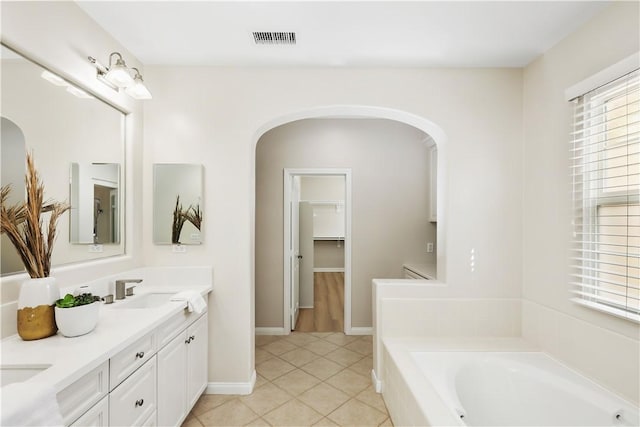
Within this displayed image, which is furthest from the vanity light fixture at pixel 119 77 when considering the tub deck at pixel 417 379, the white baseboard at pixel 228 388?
the tub deck at pixel 417 379

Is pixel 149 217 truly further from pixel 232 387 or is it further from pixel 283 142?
pixel 283 142

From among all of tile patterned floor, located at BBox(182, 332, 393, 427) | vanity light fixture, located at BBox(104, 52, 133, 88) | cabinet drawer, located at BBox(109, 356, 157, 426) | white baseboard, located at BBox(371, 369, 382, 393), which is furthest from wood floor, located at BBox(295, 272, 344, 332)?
vanity light fixture, located at BBox(104, 52, 133, 88)

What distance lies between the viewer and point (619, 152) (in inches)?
69.6

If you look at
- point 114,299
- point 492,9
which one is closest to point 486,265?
point 492,9

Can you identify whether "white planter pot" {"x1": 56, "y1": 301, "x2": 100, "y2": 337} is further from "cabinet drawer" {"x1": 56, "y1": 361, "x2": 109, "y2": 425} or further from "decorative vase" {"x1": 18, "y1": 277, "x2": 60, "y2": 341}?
"cabinet drawer" {"x1": 56, "y1": 361, "x2": 109, "y2": 425}

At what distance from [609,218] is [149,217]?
311cm

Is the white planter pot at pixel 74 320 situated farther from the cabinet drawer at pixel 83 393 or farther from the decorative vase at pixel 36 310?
the cabinet drawer at pixel 83 393

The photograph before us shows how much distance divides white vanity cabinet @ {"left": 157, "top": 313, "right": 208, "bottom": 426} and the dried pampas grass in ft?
2.44

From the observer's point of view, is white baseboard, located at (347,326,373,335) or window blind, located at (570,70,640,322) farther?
white baseboard, located at (347,326,373,335)

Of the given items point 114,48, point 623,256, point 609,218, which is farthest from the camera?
point 114,48

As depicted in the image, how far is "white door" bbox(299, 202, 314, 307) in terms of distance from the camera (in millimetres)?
4711

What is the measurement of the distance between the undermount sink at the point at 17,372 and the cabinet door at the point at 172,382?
0.63 meters

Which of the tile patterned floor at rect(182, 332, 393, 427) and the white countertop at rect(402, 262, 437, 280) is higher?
the white countertop at rect(402, 262, 437, 280)

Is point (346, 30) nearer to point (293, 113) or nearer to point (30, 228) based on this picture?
point (293, 113)
